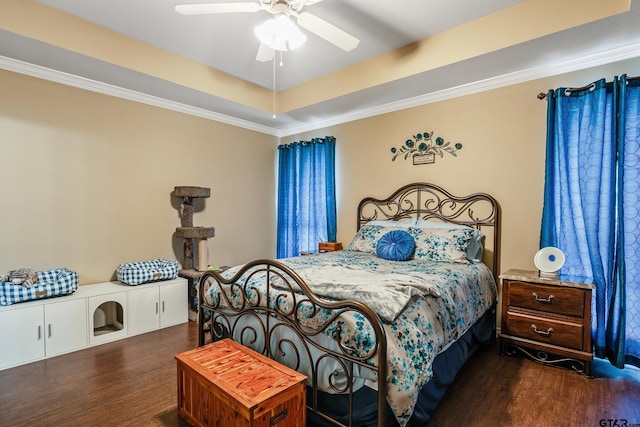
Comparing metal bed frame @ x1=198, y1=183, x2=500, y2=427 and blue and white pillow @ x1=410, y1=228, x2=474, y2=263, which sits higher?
blue and white pillow @ x1=410, y1=228, x2=474, y2=263

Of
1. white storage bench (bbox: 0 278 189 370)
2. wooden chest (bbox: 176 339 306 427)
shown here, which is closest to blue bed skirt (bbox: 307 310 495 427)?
wooden chest (bbox: 176 339 306 427)

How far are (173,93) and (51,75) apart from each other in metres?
1.00

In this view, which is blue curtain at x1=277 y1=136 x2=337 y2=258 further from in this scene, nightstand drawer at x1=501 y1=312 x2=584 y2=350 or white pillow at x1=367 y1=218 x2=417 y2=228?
nightstand drawer at x1=501 y1=312 x2=584 y2=350

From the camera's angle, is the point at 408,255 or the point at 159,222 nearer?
the point at 408,255

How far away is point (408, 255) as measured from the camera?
2938 millimetres

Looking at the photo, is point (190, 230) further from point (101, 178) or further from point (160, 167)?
point (101, 178)

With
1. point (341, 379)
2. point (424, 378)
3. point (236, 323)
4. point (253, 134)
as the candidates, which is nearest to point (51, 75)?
point (253, 134)

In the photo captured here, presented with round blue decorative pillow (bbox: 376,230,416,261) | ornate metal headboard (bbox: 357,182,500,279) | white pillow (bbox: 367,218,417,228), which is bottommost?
A: round blue decorative pillow (bbox: 376,230,416,261)

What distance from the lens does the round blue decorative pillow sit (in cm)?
294

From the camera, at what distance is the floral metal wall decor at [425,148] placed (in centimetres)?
340

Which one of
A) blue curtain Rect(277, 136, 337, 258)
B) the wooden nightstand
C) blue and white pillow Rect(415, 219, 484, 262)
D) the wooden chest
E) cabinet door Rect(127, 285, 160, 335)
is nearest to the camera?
the wooden chest

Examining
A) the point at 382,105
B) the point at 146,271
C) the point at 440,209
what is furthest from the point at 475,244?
the point at 146,271

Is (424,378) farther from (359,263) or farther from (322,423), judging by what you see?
(359,263)

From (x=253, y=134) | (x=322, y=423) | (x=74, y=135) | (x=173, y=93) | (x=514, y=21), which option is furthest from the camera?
(x=253, y=134)
